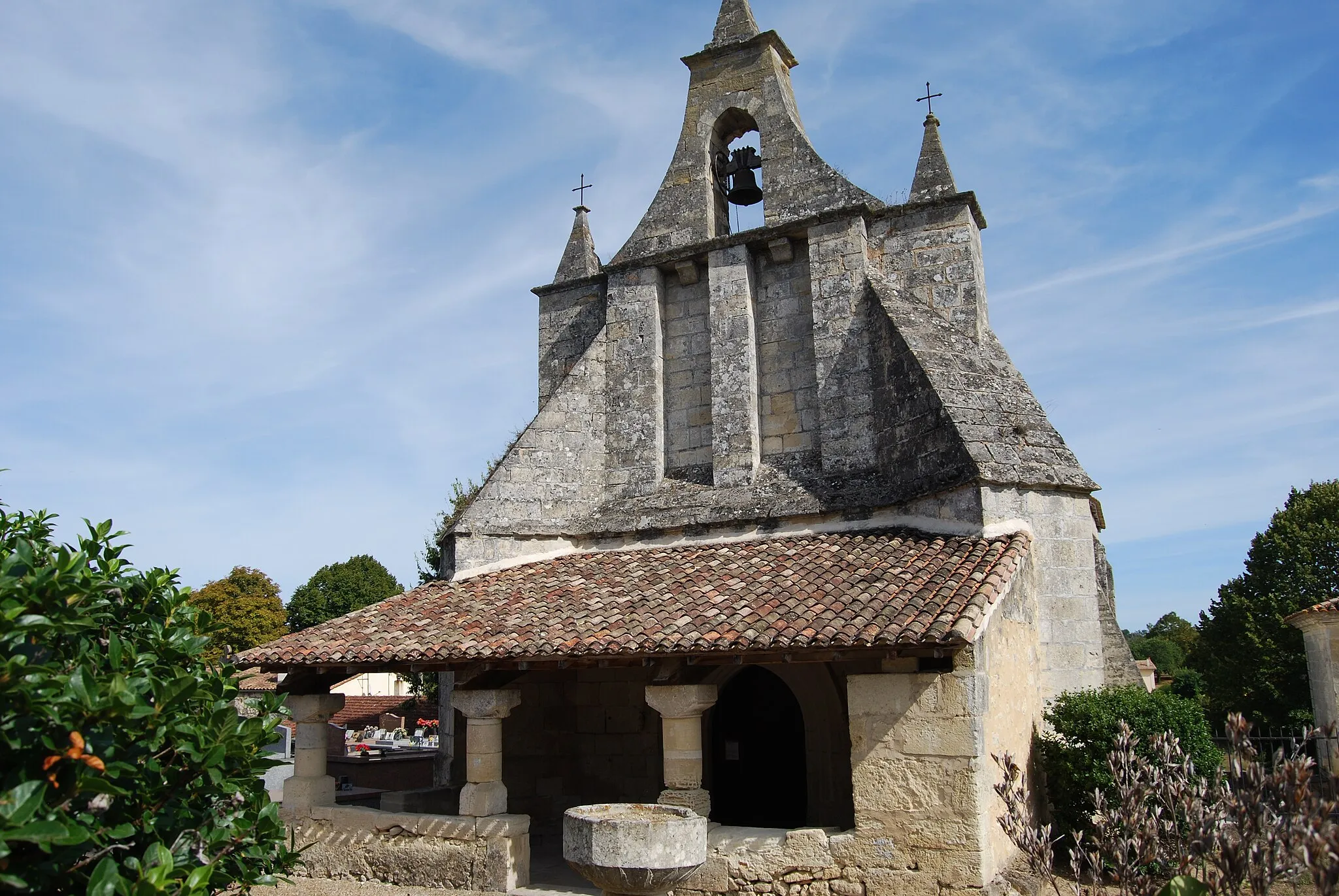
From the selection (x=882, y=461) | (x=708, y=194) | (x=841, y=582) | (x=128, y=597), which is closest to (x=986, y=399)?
(x=882, y=461)

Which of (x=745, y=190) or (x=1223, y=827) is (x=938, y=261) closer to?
(x=745, y=190)

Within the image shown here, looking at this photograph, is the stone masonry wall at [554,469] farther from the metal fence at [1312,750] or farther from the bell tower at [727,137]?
the metal fence at [1312,750]

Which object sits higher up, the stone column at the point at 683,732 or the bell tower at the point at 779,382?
the bell tower at the point at 779,382

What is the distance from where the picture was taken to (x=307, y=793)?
9.48 meters

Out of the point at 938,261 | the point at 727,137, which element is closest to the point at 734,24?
the point at 727,137

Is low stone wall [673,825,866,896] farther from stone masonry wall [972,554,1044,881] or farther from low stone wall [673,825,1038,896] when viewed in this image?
stone masonry wall [972,554,1044,881]

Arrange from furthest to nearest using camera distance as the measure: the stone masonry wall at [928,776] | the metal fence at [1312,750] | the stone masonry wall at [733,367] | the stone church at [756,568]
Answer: the stone masonry wall at [733,367]
the stone church at [756,568]
the stone masonry wall at [928,776]
the metal fence at [1312,750]

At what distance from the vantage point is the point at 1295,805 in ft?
13.8

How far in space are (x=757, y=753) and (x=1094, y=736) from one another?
3.87 meters

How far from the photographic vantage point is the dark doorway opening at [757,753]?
10766mm

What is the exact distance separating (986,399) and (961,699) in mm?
3539

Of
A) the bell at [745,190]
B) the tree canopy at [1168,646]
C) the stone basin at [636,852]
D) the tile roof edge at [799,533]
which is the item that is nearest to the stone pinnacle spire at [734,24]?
the bell at [745,190]

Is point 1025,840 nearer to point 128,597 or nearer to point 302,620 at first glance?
point 128,597

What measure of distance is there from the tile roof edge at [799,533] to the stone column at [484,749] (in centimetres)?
223
